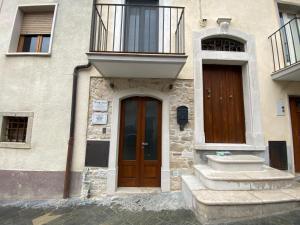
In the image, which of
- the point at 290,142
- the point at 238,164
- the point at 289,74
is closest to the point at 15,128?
the point at 238,164

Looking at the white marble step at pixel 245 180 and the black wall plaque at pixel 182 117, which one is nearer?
the white marble step at pixel 245 180

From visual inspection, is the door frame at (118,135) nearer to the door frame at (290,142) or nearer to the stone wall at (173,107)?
the stone wall at (173,107)

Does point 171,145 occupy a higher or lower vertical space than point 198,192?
higher

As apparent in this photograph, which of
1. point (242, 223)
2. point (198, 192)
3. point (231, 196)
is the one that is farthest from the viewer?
point (198, 192)

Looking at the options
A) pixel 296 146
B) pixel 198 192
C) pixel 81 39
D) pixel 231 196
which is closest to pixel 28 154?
pixel 81 39

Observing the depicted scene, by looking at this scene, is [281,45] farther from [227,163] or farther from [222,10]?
[227,163]

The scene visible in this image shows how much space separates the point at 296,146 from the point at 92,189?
18.6ft

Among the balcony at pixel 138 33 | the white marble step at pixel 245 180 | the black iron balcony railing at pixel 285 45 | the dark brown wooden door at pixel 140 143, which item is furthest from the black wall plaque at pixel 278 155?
the balcony at pixel 138 33

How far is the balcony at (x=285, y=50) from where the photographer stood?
4.52 meters

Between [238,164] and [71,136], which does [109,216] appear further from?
[238,164]

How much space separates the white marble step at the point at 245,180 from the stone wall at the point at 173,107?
0.93 metres

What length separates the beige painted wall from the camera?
14.2 feet

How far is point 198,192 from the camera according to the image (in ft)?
10.4

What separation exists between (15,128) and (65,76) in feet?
6.36
